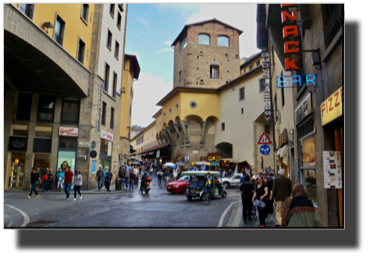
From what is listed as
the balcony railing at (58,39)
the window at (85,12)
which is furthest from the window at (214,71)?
the balcony railing at (58,39)

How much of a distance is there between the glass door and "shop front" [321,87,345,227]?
18.9 metres

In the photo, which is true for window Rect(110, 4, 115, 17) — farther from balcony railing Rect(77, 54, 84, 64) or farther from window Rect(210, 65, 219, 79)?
window Rect(210, 65, 219, 79)

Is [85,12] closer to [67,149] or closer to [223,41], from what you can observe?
[67,149]

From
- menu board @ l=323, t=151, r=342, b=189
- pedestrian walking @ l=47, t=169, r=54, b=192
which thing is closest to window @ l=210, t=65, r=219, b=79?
pedestrian walking @ l=47, t=169, r=54, b=192

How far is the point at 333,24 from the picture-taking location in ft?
20.6

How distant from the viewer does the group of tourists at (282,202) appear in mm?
4605

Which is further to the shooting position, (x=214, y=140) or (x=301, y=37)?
(x=214, y=140)

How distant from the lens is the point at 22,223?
25.2 feet

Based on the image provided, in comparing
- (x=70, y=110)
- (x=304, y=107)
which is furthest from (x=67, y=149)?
(x=304, y=107)

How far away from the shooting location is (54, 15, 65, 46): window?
53.0ft

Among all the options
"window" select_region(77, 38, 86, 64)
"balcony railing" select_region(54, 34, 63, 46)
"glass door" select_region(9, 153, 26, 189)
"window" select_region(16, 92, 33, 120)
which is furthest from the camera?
"window" select_region(77, 38, 86, 64)
